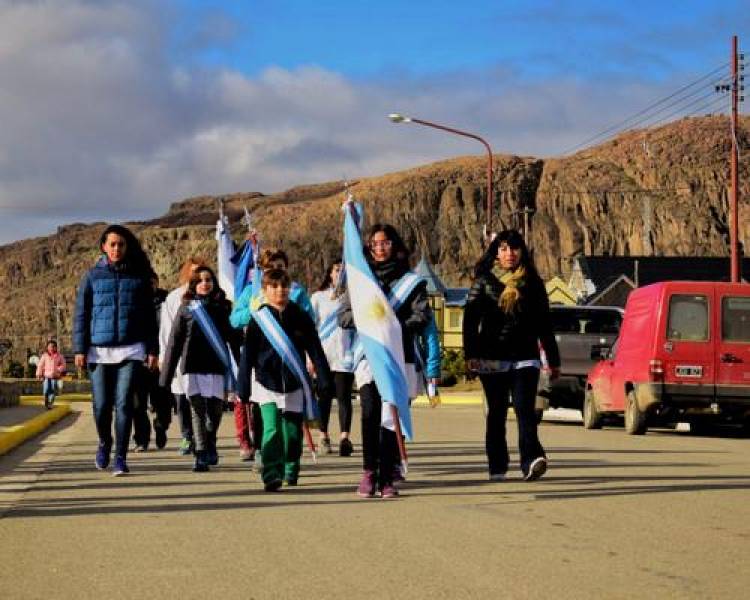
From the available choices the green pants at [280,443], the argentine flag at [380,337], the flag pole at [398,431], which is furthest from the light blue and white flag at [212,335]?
the flag pole at [398,431]

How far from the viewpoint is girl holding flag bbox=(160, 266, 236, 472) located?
1329 cm

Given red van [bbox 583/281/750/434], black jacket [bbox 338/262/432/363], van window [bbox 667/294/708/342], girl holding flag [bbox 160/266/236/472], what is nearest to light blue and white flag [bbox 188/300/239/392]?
girl holding flag [bbox 160/266/236/472]

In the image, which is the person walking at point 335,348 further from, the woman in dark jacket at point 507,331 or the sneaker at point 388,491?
the sneaker at point 388,491

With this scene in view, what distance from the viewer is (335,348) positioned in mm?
15500

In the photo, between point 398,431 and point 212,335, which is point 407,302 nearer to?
point 398,431

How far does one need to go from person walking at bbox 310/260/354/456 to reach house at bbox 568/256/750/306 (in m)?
69.1

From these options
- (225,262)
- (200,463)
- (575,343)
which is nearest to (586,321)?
(575,343)

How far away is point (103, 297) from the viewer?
12852 millimetres

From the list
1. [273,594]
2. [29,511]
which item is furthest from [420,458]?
[273,594]

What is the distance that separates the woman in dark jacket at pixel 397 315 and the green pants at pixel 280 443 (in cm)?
63

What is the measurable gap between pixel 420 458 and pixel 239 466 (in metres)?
1.84

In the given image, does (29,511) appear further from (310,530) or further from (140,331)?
(140,331)

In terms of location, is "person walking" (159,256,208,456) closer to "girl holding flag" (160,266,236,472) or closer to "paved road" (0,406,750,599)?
"girl holding flag" (160,266,236,472)

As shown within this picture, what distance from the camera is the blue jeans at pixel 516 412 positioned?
11.5m
